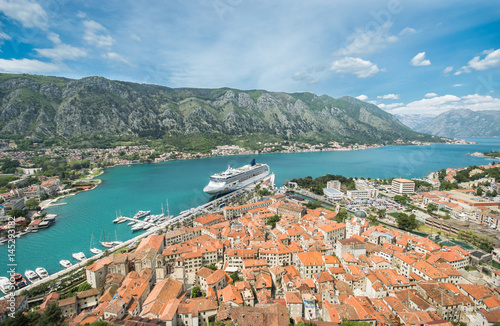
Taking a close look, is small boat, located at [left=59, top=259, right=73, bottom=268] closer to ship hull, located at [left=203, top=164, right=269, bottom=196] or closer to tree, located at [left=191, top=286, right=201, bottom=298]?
tree, located at [left=191, top=286, right=201, bottom=298]

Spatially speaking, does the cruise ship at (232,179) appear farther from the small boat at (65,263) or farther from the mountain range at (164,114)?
the mountain range at (164,114)

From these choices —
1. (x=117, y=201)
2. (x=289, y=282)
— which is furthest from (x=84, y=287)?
(x=117, y=201)

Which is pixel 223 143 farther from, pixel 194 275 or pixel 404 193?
pixel 194 275

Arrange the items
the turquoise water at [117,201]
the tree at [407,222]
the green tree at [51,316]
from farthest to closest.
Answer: the tree at [407,222]
the turquoise water at [117,201]
the green tree at [51,316]

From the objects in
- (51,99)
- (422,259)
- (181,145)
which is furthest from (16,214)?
(51,99)

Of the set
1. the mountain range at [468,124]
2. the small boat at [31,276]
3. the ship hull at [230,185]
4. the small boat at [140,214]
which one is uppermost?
the mountain range at [468,124]

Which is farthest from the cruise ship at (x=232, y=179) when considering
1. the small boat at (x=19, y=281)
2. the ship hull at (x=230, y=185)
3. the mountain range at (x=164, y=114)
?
the mountain range at (x=164, y=114)
